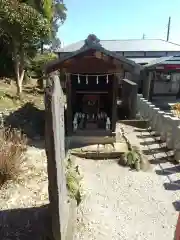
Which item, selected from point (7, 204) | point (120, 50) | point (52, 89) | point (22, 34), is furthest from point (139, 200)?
point (120, 50)

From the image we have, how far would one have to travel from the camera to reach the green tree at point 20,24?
1149 centimetres

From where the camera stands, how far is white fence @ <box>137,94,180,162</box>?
7957 millimetres

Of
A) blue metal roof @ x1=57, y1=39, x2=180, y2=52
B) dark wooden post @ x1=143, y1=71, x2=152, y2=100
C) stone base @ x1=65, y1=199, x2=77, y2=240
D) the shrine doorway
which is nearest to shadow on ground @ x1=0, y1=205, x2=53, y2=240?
stone base @ x1=65, y1=199, x2=77, y2=240

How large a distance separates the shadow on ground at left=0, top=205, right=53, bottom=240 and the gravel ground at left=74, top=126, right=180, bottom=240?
2.64 ft

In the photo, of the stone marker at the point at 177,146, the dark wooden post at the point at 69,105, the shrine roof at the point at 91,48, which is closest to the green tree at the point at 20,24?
the shrine roof at the point at 91,48

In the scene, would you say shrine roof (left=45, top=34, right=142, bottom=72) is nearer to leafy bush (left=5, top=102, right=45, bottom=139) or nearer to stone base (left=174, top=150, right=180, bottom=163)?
leafy bush (left=5, top=102, right=45, bottom=139)

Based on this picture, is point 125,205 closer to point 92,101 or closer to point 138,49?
point 92,101

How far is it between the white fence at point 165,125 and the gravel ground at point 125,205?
97 centimetres

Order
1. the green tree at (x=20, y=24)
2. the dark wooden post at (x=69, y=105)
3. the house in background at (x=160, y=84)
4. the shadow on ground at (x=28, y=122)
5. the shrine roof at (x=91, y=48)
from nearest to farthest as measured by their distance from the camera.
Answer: the shrine roof at (x=91, y=48), the dark wooden post at (x=69, y=105), the shadow on ground at (x=28, y=122), the green tree at (x=20, y=24), the house in background at (x=160, y=84)

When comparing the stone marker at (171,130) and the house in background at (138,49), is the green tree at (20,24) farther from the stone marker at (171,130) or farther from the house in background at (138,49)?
the stone marker at (171,130)

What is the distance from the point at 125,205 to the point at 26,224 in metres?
2.48

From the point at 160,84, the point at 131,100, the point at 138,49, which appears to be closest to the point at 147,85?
the point at 160,84

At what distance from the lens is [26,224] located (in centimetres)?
418

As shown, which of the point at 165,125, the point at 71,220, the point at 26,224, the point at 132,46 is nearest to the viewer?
the point at 26,224
